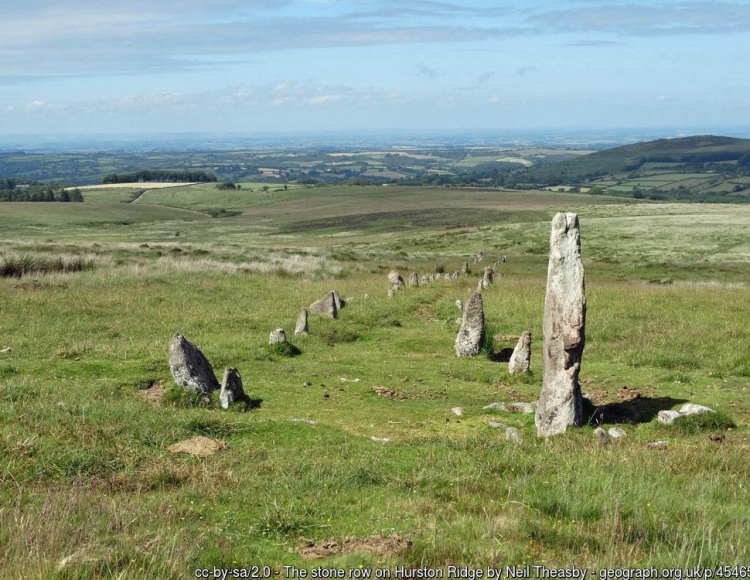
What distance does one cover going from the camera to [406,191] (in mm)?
149250

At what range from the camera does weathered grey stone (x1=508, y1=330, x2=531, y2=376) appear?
57.3 feet

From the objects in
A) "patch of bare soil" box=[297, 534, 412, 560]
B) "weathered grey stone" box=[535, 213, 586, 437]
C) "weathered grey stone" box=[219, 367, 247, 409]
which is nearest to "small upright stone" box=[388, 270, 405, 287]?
"weathered grey stone" box=[219, 367, 247, 409]

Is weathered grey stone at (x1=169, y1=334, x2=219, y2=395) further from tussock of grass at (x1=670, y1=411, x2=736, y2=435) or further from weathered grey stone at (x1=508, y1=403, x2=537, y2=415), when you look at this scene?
tussock of grass at (x1=670, y1=411, x2=736, y2=435)

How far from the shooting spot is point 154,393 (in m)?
14.6

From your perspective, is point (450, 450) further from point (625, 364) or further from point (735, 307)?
point (735, 307)

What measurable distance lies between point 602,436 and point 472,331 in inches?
335

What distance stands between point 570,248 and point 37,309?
58.7 ft

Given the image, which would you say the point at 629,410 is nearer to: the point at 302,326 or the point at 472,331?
the point at 472,331

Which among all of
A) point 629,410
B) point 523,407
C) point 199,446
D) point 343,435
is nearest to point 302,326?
point 523,407

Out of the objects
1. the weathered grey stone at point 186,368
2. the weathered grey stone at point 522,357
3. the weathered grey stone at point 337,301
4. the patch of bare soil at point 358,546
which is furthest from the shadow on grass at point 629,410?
the weathered grey stone at point 337,301

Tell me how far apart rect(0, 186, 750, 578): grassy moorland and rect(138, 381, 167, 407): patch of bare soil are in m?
0.08

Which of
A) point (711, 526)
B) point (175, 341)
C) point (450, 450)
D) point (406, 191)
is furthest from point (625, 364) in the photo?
point (406, 191)

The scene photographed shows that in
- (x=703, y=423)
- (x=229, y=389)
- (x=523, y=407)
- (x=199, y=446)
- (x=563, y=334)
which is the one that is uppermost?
(x=563, y=334)

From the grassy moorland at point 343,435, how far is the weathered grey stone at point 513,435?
0.19 metres
